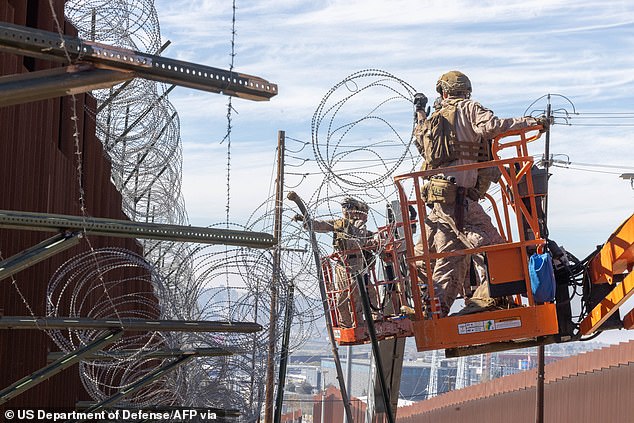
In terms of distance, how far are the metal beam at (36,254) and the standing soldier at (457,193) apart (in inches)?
161

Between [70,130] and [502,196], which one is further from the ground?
[70,130]

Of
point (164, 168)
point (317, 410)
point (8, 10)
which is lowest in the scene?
→ point (317, 410)

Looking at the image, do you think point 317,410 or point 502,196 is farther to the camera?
point 317,410

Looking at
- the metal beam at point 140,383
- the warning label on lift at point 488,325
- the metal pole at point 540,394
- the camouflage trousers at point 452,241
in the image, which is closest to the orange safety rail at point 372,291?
the camouflage trousers at point 452,241

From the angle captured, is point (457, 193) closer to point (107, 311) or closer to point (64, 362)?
point (64, 362)

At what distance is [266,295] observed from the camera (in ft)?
31.4

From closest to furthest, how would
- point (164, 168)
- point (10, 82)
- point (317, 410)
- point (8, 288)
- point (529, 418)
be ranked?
point (10, 82) < point (8, 288) < point (164, 168) < point (529, 418) < point (317, 410)

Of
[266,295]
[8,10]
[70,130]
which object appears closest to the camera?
[266,295]

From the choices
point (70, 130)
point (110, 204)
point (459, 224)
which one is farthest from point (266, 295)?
point (110, 204)

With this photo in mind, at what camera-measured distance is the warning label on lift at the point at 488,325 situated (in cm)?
923

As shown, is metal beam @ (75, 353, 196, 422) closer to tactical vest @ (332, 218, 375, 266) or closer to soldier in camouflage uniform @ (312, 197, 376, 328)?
soldier in camouflage uniform @ (312, 197, 376, 328)

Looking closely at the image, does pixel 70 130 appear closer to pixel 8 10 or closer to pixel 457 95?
pixel 8 10

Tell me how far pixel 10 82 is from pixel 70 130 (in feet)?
35.5

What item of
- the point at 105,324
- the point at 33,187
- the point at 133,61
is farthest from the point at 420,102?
the point at 133,61
